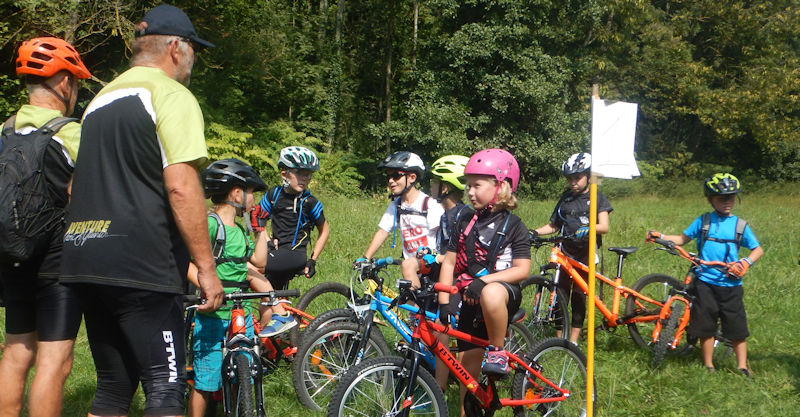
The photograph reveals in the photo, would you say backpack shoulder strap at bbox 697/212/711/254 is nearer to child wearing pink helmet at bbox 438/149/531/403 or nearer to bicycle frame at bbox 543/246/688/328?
bicycle frame at bbox 543/246/688/328

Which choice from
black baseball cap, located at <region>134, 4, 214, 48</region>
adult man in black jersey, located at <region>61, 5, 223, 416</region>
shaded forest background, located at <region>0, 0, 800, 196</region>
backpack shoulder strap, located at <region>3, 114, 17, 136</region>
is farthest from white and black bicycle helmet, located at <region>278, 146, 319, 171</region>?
shaded forest background, located at <region>0, 0, 800, 196</region>

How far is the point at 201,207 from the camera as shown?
9.71 ft

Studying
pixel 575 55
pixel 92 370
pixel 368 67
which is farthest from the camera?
pixel 368 67

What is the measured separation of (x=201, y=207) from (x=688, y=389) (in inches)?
188

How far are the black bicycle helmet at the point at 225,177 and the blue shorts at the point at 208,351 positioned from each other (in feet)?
2.68

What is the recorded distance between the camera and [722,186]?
6375 mm

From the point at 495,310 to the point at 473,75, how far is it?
963 inches

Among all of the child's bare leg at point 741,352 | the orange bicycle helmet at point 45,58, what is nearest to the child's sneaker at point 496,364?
the orange bicycle helmet at point 45,58

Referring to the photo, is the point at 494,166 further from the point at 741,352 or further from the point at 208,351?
the point at 741,352

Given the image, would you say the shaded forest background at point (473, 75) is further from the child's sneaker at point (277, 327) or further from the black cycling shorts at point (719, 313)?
the black cycling shorts at point (719, 313)

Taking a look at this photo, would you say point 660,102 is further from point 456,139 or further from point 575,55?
point 456,139

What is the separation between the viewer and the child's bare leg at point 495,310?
421 cm

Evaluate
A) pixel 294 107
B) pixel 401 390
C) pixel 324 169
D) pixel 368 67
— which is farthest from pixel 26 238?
pixel 368 67

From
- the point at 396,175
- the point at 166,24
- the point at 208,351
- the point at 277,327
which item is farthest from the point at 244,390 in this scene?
the point at 396,175
